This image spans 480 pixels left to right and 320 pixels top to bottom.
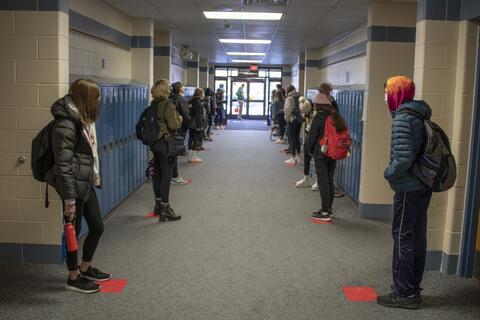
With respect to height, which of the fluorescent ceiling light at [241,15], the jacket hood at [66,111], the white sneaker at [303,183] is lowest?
the white sneaker at [303,183]

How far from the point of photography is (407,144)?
135 inches

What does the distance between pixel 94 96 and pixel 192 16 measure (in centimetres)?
520

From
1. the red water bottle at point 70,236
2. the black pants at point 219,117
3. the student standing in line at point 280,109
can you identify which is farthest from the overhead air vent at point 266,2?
the black pants at point 219,117

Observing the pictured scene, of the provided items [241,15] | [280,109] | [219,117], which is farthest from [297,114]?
[219,117]

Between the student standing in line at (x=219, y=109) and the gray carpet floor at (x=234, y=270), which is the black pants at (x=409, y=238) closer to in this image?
the gray carpet floor at (x=234, y=270)

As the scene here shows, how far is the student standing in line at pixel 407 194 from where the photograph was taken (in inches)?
136

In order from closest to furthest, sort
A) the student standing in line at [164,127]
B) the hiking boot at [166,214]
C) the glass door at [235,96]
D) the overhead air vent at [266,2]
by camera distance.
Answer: the student standing in line at [164,127] → the hiking boot at [166,214] → the overhead air vent at [266,2] → the glass door at [235,96]

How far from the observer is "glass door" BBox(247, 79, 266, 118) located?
24.4m

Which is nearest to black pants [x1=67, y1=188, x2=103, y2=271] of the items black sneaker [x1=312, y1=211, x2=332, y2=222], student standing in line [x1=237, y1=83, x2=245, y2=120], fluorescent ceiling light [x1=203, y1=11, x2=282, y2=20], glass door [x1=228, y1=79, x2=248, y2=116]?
black sneaker [x1=312, y1=211, x2=332, y2=222]

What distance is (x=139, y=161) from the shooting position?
7781 mm

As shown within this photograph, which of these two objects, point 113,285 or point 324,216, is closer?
point 113,285

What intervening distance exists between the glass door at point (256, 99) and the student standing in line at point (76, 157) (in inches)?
823

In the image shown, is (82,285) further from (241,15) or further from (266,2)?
(241,15)

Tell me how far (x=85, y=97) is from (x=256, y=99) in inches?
837
